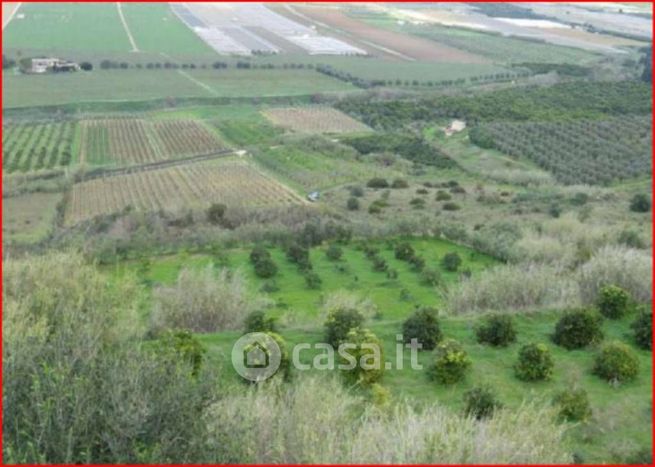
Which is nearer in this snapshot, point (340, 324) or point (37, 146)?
point (340, 324)

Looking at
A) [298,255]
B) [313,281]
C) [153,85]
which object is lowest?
[313,281]

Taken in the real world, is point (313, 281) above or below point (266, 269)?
below

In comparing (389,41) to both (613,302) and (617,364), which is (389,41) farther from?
(617,364)

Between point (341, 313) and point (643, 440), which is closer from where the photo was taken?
point (643, 440)

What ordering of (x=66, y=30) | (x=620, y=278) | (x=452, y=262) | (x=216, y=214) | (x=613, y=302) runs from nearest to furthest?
(x=613, y=302) → (x=620, y=278) → (x=452, y=262) → (x=216, y=214) → (x=66, y=30)

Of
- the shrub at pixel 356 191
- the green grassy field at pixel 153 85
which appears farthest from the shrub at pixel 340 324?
the green grassy field at pixel 153 85

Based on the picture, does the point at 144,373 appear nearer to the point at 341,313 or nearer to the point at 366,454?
the point at 366,454

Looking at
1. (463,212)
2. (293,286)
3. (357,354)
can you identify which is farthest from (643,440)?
(463,212)

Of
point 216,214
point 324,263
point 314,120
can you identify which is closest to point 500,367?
point 324,263

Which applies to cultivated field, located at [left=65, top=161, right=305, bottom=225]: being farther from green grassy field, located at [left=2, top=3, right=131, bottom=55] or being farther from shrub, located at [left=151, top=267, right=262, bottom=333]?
green grassy field, located at [left=2, top=3, right=131, bottom=55]
